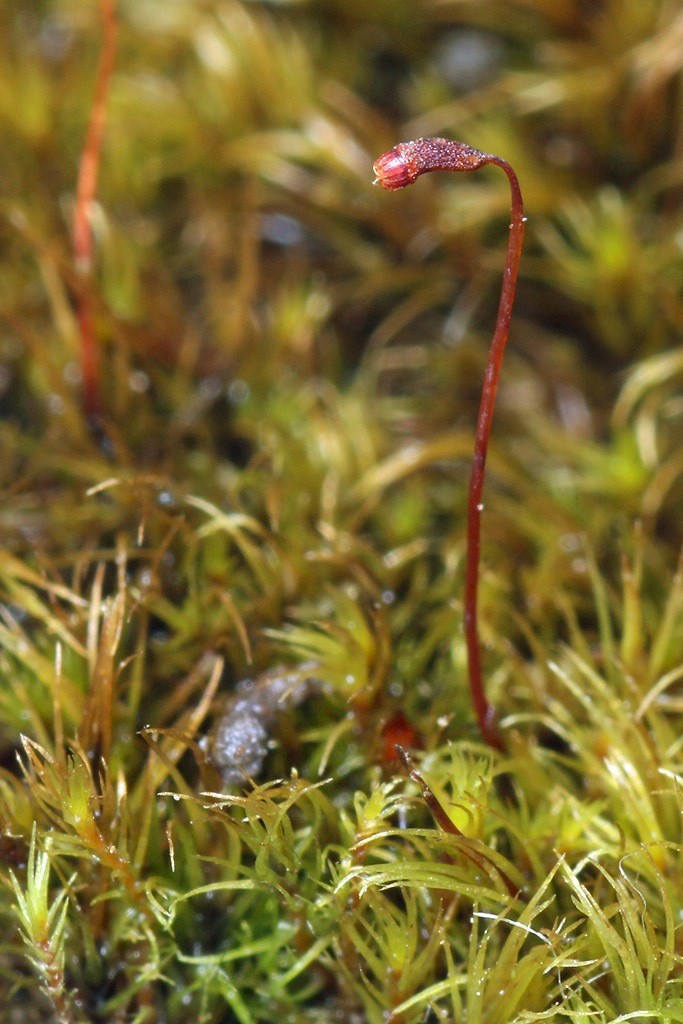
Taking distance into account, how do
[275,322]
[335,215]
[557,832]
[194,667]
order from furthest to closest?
[335,215] < [275,322] < [194,667] < [557,832]

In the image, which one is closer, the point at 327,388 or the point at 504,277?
the point at 504,277

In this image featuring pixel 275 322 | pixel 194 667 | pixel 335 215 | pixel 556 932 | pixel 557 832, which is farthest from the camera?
pixel 335 215

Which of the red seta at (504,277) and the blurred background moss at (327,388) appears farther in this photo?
the blurred background moss at (327,388)

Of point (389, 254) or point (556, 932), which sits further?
point (389, 254)

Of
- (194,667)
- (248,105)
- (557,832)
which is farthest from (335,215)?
(557,832)

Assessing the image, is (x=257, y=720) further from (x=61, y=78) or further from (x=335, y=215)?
(x=61, y=78)

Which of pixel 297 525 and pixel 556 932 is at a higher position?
pixel 297 525

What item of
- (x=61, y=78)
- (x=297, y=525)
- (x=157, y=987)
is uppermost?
(x=61, y=78)

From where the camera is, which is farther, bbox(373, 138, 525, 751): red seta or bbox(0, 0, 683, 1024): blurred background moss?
bbox(0, 0, 683, 1024): blurred background moss
